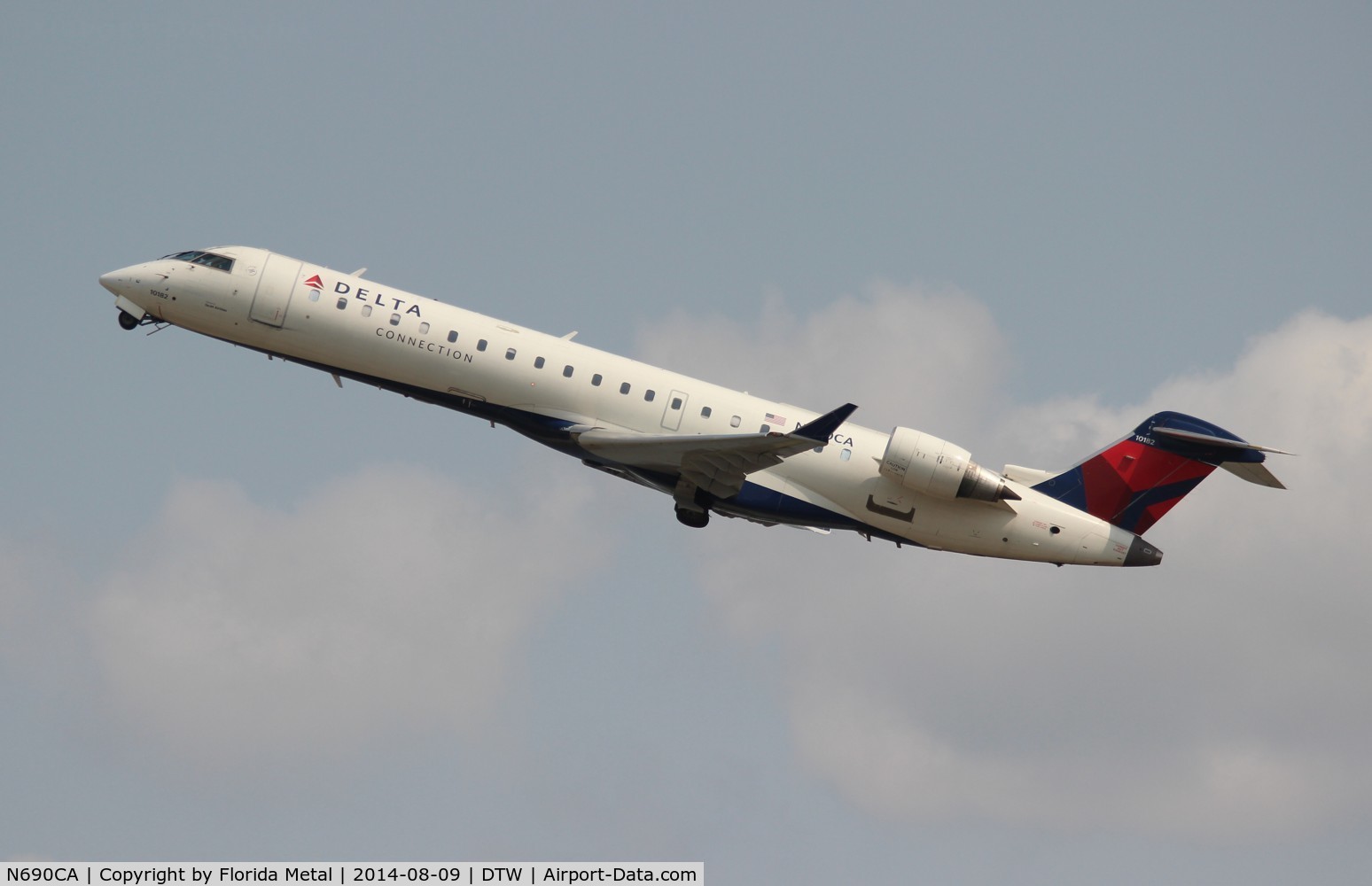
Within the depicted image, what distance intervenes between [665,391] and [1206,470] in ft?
44.1

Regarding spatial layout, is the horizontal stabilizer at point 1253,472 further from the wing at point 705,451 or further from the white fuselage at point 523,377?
the wing at point 705,451

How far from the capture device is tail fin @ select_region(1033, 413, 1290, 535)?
1519 inches

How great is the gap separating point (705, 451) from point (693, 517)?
10.3ft

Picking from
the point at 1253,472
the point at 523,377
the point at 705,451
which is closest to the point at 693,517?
the point at 705,451

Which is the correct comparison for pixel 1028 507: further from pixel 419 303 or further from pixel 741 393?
pixel 419 303

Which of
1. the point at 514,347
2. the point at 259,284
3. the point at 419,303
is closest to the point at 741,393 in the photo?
the point at 514,347

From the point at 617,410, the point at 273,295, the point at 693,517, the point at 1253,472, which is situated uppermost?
the point at 273,295

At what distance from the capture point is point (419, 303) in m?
36.8

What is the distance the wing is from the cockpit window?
9142 millimetres

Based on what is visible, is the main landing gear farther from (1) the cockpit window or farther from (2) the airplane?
(1) the cockpit window

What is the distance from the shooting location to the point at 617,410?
36.7 meters

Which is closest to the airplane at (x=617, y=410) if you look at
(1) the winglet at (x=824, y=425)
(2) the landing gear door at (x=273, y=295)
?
(2) the landing gear door at (x=273, y=295)

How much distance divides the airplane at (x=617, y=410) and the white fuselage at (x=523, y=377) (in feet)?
0.12

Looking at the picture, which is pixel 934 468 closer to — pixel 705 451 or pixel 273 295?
pixel 705 451
